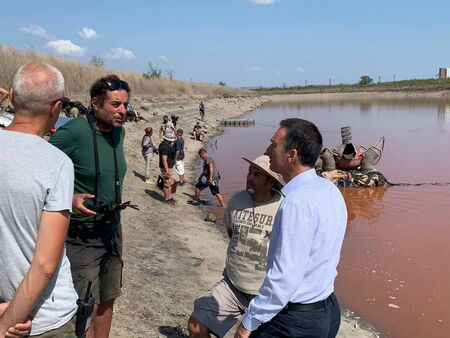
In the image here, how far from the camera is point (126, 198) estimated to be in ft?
34.6

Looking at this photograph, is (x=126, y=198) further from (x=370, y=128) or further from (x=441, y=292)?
(x=370, y=128)

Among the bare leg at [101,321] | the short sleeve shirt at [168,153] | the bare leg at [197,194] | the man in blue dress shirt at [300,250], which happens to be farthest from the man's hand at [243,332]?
the short sleeve shirt at [168,153]

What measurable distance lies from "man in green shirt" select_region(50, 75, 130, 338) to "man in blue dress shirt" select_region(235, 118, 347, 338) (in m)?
1.22

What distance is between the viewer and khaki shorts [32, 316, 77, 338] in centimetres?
214

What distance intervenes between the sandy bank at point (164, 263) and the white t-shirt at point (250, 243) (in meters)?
1.64

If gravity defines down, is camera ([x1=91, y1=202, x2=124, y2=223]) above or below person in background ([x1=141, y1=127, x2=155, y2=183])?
above

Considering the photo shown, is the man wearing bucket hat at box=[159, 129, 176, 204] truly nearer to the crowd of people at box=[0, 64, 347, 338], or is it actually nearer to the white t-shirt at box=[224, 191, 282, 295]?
the crowd of people at box=[0, 64, 347, 338]

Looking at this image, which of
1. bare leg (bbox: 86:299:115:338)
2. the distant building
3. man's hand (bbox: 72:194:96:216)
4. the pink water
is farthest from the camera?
the distant building

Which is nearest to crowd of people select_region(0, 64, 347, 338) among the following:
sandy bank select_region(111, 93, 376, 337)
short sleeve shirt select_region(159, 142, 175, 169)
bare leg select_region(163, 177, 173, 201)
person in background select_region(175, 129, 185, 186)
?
sandy bank select_region(111, 93, 376, 337)

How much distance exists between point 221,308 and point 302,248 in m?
1.31

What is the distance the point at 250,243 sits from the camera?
349 centimetres

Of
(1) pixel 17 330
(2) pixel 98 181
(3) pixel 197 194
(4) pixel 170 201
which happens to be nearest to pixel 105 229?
(2) pixel 98 181

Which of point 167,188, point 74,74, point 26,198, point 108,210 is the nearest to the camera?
point 26,198

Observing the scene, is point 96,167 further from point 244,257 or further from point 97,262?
point 244,257
